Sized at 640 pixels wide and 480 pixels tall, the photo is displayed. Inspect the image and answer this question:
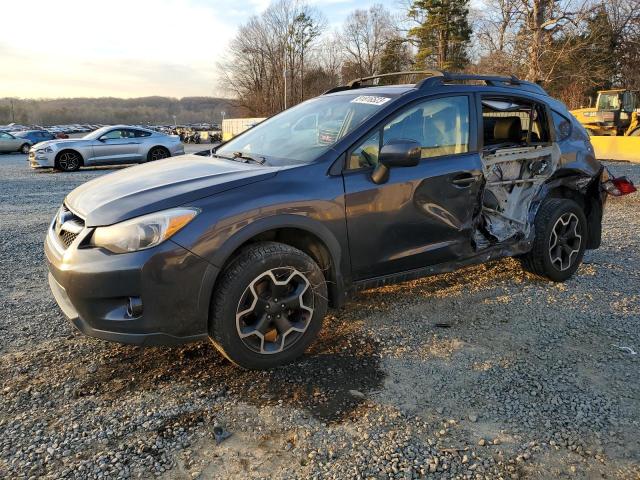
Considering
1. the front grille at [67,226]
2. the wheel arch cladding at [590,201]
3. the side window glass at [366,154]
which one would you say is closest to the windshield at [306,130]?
the side window glass at [366,154]

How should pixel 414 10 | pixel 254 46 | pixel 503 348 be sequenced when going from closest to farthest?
pixel 503 348 < pixel 414 10 < pixel 254 46

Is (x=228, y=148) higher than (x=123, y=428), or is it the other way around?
(x=228, y=148)

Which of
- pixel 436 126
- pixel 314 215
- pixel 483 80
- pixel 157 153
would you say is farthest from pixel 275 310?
pixel 157 153

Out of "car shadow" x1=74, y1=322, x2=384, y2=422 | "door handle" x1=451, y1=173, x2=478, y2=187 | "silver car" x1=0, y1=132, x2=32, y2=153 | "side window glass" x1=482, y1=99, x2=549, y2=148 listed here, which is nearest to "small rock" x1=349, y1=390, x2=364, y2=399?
"car shadow" x1=74, y1=322, x2=384, y2=422

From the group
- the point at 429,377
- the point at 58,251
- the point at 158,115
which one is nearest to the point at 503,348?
the point at 429,377

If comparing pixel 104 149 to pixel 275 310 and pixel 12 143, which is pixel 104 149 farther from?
pixel 12 143

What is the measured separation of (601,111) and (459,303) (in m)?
21.0

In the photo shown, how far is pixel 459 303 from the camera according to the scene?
4168 millimetres

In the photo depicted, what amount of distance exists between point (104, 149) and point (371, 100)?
13345 mm

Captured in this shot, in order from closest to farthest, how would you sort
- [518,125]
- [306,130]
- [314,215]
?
[314,215] → [306,130] → [518,125]

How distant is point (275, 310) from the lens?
2.98 meters

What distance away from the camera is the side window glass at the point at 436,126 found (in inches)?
139

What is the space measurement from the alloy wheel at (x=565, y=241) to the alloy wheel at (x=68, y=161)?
14.3 meters

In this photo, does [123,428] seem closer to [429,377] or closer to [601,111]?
[429,377]
